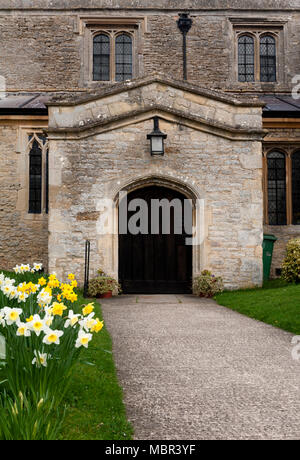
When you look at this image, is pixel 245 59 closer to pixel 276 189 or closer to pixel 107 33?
pixel 107 33

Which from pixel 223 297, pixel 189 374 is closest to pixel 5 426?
pixel 189 374

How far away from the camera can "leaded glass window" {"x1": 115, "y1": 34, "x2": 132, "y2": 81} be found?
1744 centimetres

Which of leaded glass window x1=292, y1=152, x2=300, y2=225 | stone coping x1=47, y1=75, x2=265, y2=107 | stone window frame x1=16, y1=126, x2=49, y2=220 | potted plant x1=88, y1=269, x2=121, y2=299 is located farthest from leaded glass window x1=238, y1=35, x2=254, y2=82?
potted plant x1=88, y1=269, x2=121, y2=299

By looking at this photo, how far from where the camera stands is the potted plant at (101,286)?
10.1 m

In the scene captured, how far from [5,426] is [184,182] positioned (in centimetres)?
885

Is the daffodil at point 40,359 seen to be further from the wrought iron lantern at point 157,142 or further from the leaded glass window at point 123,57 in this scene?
the leaded glass window at point 123,57

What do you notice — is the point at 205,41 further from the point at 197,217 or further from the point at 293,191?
the point at 197,217

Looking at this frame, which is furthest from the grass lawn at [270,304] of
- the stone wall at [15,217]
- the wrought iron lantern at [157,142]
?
the stone wall at [15,217]

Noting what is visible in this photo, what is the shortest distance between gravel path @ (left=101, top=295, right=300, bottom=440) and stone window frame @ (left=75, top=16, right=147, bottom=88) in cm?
1239

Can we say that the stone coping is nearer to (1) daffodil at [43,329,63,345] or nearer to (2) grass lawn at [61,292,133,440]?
(2) grass lawn at [61,292,133,440]

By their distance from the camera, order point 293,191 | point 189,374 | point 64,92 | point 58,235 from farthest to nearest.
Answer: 1. point 64,92
2. point 293,191
3. point 58,235
4. point 189,374

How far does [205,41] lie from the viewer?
17250mm

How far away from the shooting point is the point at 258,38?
699 inches

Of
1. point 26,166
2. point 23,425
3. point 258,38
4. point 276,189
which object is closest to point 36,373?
point 23,425
